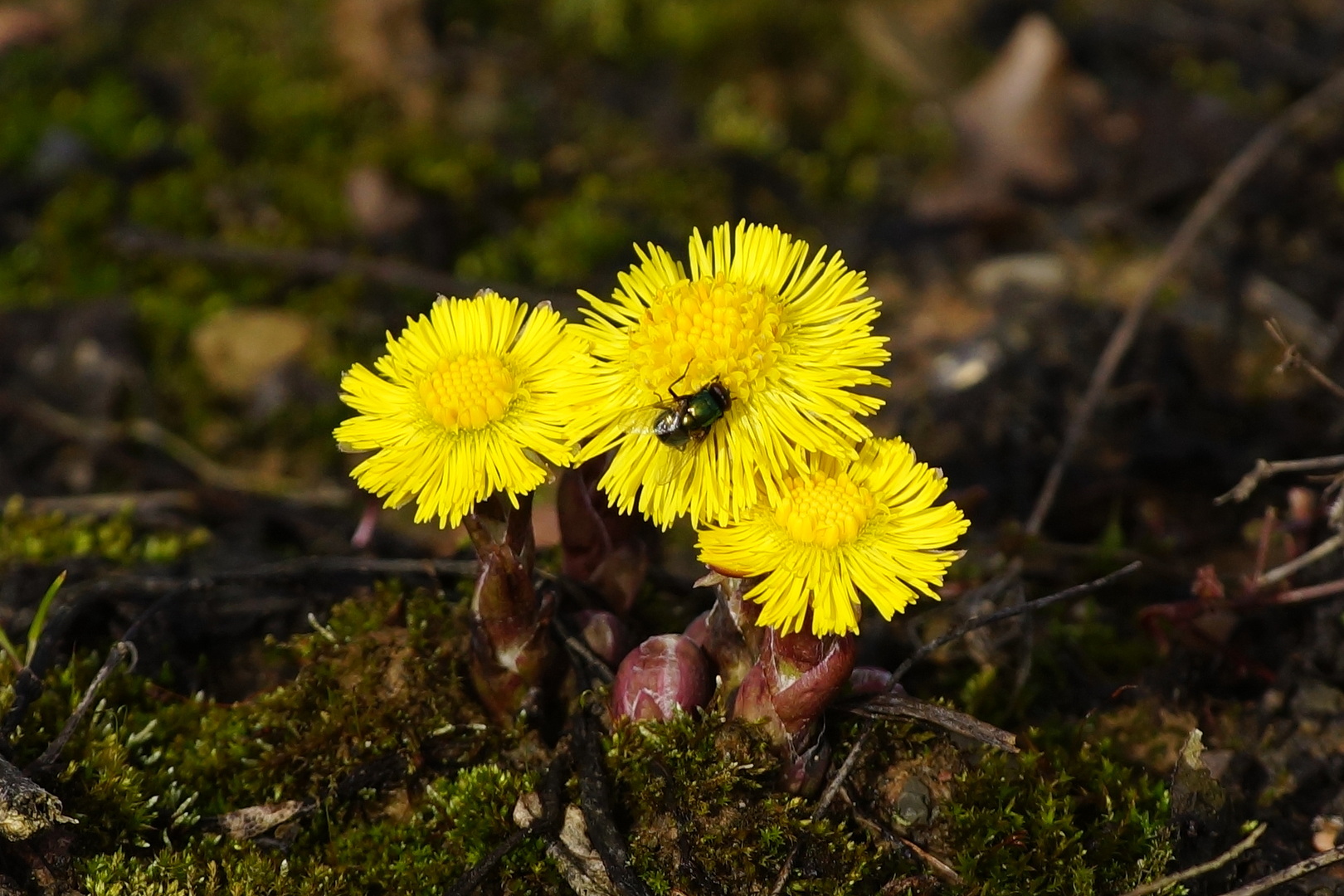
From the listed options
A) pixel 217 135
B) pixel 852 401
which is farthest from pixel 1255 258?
pixel 217 135

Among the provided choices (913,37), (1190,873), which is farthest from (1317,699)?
(913,37)

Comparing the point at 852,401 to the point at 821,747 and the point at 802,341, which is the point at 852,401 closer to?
the point at 802,341

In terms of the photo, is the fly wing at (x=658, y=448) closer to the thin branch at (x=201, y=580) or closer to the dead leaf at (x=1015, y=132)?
the thin branch at (x=201, y=580)

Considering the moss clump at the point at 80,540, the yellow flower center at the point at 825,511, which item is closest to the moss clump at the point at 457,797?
the yellow flower center at the point at 825,511

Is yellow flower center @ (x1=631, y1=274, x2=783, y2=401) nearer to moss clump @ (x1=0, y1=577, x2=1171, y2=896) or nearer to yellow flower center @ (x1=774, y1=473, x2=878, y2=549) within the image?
yellow flower center @ (x1=774, y1=473, x2=878, y2=549)

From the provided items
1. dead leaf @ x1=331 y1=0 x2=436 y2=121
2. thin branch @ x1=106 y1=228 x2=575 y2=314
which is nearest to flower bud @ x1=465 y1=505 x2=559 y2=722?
thin branch @ x1=106 y1=228 x2=575 y2=314

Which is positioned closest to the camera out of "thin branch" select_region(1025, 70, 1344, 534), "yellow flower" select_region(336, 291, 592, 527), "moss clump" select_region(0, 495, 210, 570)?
"yellow flower" select_region(336, 291, 592, 527)

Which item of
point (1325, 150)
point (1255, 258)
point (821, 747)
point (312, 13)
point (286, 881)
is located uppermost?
point (312, 13)
